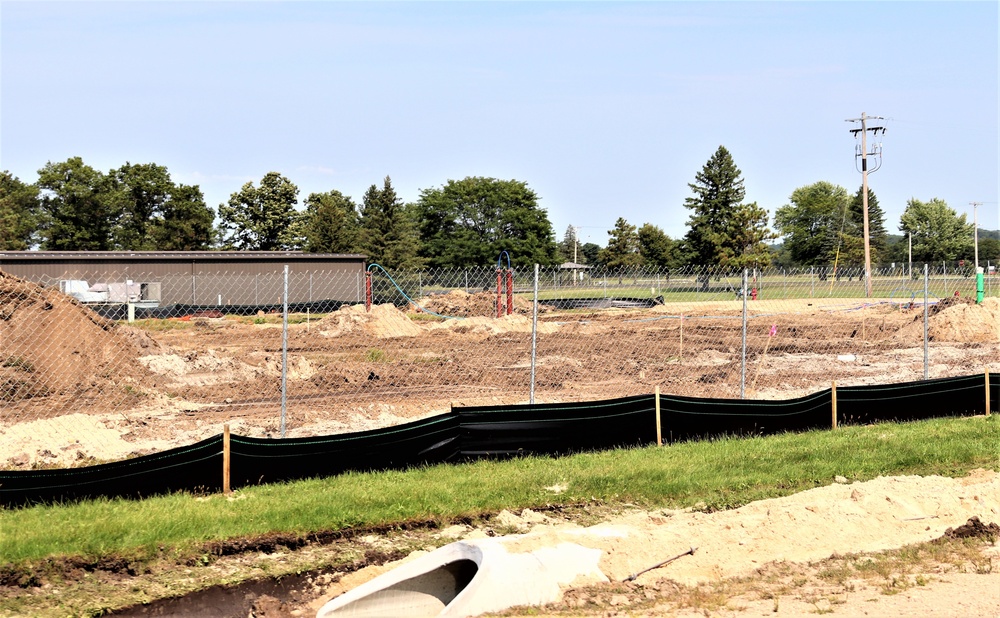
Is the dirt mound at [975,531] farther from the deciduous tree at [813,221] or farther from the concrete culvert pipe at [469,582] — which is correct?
the deciduous tree at [813,221]

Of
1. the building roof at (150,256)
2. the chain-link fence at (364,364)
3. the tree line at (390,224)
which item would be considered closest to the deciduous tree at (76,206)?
the tree line at (390,224)

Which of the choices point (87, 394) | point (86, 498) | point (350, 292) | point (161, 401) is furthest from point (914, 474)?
point (350, 292)

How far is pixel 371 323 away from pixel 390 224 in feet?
120

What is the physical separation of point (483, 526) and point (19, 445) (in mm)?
7277

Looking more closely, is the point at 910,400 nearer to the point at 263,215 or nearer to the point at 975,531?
the point at 975,531

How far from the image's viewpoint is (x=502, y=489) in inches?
400

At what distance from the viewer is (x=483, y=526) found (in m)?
9.27

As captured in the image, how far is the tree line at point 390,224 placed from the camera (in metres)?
70.4

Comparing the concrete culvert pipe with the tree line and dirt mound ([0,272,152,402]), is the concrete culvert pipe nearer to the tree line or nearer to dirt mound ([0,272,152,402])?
dirt mound ([0,272,152,402])

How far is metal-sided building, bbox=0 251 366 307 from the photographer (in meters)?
43.0

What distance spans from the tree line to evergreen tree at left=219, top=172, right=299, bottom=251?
0.31 feet

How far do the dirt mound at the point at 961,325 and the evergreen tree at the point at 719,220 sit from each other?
44.4 metres

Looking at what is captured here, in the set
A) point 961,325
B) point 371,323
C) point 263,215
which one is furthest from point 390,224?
point 961,325

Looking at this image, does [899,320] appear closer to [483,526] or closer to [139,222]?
[483,526]
